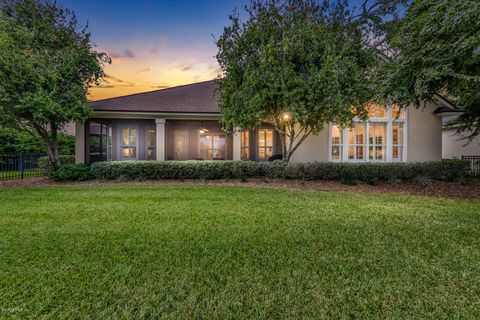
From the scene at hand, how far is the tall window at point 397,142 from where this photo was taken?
1162 centimetres

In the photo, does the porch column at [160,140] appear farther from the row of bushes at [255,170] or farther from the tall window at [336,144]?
the tall window at [336,144]

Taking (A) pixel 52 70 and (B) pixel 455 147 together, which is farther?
(B) pixel 455 147

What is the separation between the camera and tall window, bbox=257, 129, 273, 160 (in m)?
13.1

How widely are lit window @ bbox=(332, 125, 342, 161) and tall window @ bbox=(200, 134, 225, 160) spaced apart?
6.03 meters

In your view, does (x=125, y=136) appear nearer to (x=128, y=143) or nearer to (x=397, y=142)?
(x=128, y=143)

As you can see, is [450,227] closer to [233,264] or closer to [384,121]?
[233,264]

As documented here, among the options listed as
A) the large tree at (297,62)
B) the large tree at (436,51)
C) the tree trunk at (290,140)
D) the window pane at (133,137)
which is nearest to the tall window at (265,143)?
the tree trunk at (290,140)

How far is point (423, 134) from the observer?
11500 millimetres

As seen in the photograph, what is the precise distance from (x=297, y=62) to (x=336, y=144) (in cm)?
490

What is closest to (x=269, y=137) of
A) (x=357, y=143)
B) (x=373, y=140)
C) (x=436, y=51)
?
(x=357, y=143)

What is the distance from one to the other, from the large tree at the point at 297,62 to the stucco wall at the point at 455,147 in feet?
49.8

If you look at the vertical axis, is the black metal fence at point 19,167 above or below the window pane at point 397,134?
below

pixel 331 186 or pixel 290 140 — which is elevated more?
pixel 290 140

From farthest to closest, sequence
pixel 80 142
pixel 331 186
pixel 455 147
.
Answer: pixel 455 147, pixel 80 142, pixel 331 186
